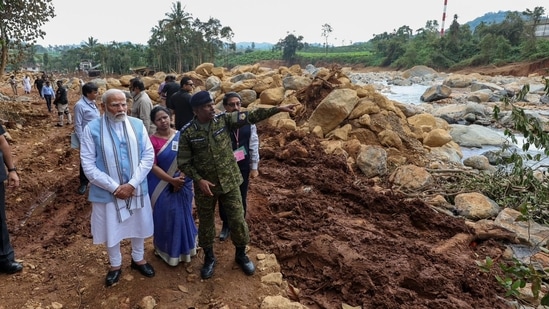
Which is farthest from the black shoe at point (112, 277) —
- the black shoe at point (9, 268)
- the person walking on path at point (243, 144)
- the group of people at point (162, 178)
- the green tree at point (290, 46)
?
the green tree at point (290, 46)

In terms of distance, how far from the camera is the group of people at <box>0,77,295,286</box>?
2447 millimetres

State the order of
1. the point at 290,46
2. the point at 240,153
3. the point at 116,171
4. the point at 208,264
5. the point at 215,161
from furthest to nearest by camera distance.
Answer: the point at 290,46 < the point at 240,153 < the point at 208,264 < the point at 215,161 < the point at 116,171

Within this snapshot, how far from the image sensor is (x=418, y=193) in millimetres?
5113

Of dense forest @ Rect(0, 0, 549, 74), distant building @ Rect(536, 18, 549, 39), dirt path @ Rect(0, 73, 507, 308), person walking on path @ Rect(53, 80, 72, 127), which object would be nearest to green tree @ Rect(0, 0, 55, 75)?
person walking on path @ Rect(53, 80, 72, 127)

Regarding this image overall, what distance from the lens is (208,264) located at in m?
2.82

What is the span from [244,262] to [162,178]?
901 mm

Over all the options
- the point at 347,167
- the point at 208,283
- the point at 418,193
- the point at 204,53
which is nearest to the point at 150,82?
the point at 347,167

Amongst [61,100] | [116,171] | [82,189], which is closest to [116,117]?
[116,171]

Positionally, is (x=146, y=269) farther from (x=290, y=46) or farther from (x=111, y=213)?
(x=290, y=46)

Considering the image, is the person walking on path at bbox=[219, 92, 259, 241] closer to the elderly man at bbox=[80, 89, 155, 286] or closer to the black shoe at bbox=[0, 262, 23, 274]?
the elderly man at bbox=[80, 89, 155, 286]

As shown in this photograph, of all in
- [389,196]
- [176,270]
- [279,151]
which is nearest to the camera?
[176,270]

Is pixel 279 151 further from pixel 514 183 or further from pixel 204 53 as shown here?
pixel 204 53

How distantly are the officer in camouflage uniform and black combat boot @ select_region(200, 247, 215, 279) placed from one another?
17mm

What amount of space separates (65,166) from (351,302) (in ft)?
16.9
